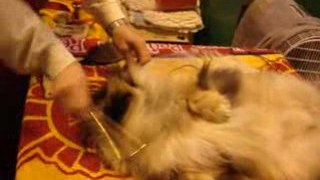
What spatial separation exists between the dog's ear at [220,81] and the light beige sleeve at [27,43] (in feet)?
0.76

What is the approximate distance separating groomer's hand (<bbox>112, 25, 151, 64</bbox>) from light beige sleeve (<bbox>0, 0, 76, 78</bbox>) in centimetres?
24

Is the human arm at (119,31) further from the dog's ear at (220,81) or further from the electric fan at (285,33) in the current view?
the electric fan at (285,33)

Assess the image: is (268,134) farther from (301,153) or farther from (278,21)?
(278,21)

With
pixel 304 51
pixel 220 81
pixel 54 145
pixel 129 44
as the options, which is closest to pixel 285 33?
pixel 304 51

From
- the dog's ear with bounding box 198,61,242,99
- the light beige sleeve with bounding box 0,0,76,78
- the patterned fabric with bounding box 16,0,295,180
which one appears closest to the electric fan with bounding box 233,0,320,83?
the patterned fabric with bounding box 16,0,295,180

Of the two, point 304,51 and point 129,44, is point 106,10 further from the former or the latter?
point 304,51

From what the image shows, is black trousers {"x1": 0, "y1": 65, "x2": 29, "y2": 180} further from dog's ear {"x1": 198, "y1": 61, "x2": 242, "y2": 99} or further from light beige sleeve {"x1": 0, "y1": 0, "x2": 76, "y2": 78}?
dog's ear {"x1": 198, "y1": 61, "x2": 242, "y2": 99}

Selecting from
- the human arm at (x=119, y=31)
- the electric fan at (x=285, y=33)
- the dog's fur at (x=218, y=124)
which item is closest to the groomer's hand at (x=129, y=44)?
the human arm at (x=119, y=31)

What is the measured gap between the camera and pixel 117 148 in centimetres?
96

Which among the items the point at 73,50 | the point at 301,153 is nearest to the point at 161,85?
the point at 301,153

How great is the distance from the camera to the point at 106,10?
1.20 meters

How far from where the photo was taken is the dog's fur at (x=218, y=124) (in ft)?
2.89

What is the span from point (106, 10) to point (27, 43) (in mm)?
314

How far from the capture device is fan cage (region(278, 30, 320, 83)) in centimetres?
161
